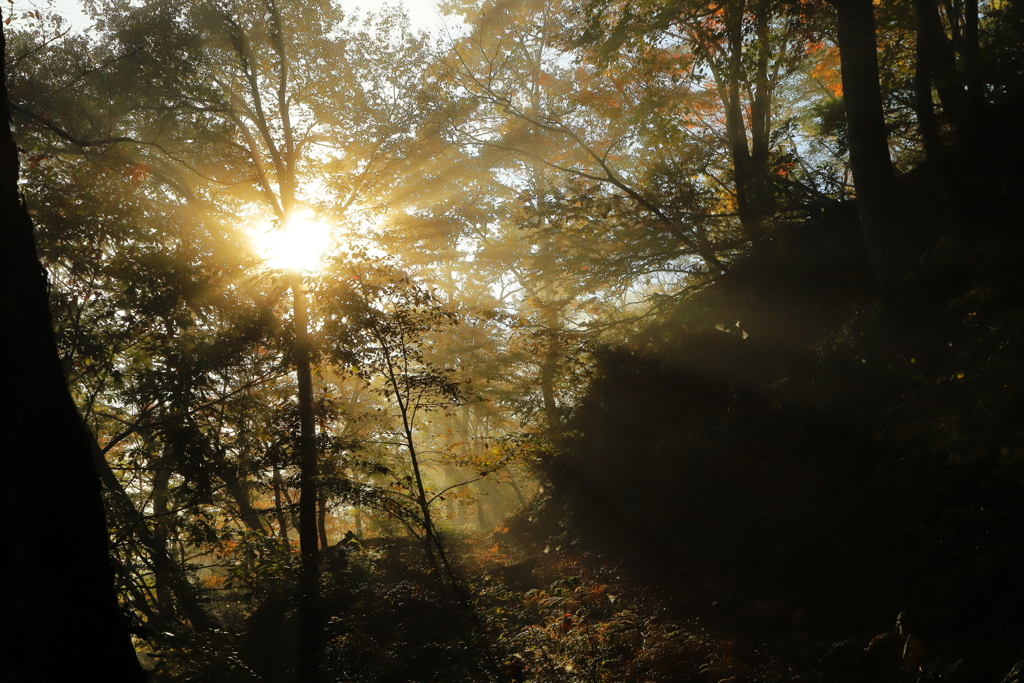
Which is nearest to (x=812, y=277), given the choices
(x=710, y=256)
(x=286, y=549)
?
(x=710, y=256)

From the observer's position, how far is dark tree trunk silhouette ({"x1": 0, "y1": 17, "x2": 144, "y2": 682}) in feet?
8.46

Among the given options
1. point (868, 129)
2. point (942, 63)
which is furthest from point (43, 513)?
point (942, 63)

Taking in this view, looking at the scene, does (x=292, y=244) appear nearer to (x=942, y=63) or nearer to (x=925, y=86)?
(x=925, y=86)

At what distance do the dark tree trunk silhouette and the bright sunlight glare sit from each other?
8471 mm

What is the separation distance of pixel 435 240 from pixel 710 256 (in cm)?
904

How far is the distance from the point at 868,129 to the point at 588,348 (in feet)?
26.5

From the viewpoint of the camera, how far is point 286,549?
959 cm

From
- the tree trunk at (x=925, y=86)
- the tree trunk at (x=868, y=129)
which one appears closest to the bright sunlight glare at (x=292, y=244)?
the tree trunk at (x=868, y=129)

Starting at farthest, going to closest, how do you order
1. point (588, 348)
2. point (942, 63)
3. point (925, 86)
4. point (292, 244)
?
point (588, 348) → point (292, 244) → point (942, 63) → point (925, 86)

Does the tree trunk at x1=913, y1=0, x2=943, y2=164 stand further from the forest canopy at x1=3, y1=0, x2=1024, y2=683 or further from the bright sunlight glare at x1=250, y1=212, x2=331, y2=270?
the bright sunlight glare at x1=250, y1=212, x2=331, y2=270

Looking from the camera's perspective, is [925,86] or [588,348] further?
[588,348]

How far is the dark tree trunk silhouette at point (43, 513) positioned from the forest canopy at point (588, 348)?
6.9 inches

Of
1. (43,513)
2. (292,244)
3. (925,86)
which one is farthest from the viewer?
(292,244)

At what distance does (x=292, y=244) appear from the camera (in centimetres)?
1243
